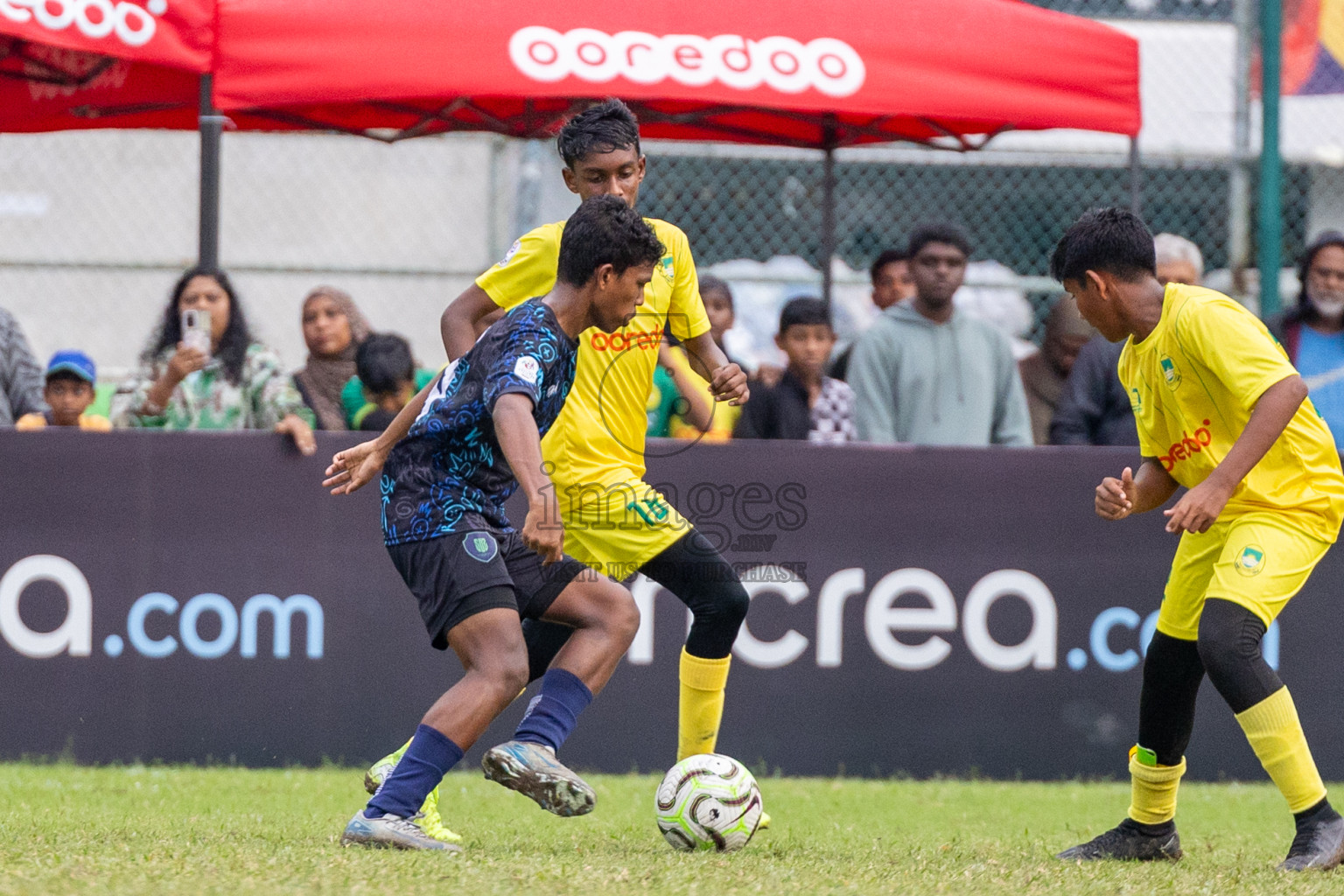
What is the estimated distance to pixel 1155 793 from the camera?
17.5ft

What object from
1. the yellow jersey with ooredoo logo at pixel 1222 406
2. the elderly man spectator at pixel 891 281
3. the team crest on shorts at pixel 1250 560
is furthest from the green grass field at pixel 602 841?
the elderly man spectator at pixel 891 281

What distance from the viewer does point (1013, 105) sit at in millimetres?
8672

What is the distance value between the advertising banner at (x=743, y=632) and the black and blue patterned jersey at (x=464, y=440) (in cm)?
262

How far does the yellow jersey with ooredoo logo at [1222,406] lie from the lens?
4.93 metres

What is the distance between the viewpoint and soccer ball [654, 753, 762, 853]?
504cm

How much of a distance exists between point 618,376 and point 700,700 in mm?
1087

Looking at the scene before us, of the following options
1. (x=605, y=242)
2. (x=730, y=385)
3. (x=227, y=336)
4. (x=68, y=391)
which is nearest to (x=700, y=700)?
(x=730, y=385)

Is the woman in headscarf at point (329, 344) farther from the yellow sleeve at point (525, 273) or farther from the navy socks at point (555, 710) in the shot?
the navy socks at point (555, 710)

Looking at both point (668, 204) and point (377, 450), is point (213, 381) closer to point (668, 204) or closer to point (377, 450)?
point (377, 450)

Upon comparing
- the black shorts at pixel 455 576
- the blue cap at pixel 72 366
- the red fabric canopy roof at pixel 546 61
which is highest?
the red fabric canopy roof at pixel 546 61

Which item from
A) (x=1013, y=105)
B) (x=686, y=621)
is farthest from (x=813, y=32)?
(x=686, y=621)

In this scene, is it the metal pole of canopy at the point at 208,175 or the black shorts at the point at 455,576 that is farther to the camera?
the metal pole of canopy at the point at 208,175

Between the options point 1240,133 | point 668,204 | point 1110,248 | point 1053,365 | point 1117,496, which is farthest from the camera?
point 668,204

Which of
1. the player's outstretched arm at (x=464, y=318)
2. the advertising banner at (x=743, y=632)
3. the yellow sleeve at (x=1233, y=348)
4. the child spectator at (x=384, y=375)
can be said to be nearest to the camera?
the yellow sleeve at (x=1233, y=348)
